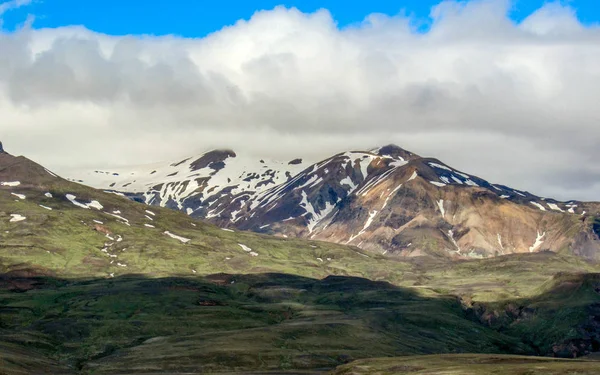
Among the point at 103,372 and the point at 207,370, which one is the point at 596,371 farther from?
the point at 103,372

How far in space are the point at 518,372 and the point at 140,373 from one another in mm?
86209

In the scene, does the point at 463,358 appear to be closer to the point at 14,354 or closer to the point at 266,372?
the point at 266,372

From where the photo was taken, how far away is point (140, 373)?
188625mm

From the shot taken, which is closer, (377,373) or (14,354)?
(377,373)

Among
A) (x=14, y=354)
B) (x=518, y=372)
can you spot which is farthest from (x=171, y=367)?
(x=518, y=372)

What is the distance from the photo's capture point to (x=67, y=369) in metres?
197

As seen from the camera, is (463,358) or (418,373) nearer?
(418,373)

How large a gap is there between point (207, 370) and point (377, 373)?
145 feet

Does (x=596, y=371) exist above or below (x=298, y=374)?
above

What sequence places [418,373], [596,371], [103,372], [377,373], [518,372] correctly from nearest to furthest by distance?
1. [596,371]
2. [518,372]
3. [418,373]
4. [377,373]
5. [103,372]

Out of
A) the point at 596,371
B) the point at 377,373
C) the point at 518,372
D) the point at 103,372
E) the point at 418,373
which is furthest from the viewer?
the point at 103,372

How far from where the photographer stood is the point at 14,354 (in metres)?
196

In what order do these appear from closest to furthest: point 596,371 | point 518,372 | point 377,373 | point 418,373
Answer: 1. point 596,371
2. point 518,372
3. point 418,373
4. point 377,373

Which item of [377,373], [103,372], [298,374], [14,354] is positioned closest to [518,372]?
[377,373]
